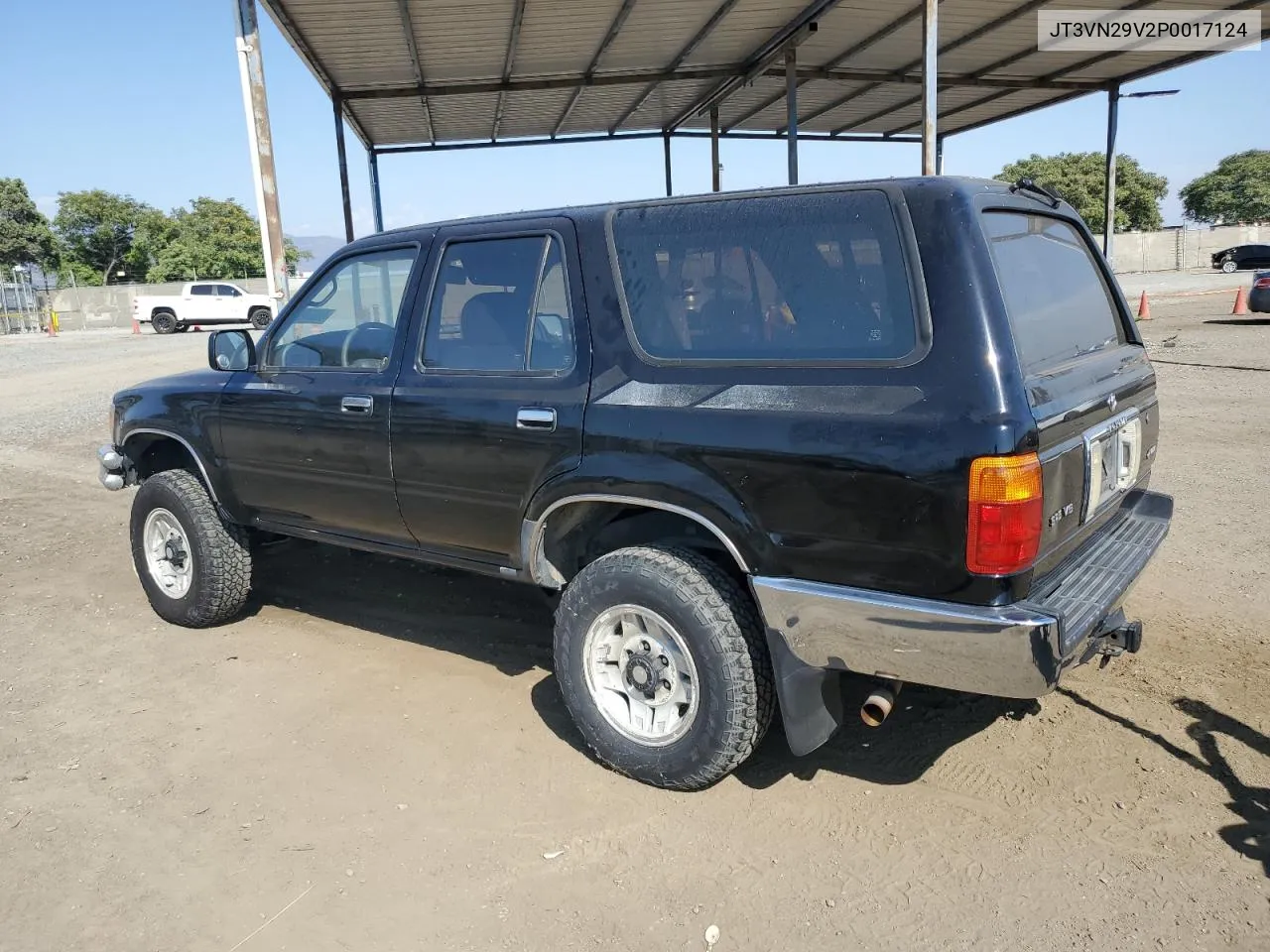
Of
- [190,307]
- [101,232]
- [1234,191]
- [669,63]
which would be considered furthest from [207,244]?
[1234,191]

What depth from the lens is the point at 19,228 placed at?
5172 centimetres

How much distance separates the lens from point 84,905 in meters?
2.81

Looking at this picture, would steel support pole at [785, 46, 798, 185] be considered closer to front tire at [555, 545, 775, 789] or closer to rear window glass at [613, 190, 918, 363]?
rear window glass at [613, 190, 918, 363]

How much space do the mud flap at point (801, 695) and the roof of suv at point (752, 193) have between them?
4.62ft

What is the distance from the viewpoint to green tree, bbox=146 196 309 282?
54438 millimetres

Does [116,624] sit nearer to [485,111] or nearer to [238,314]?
[485,111]

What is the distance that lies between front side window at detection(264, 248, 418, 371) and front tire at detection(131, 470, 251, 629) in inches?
37.7

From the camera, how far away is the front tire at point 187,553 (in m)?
4.81

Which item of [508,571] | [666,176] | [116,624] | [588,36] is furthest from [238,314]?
[508,571]

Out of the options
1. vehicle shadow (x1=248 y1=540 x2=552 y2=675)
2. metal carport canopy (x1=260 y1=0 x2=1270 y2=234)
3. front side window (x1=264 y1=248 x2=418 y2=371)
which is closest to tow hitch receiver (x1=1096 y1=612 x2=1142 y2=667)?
vehicle shadow (x1=248 y1=540 x2=552 y2=675)

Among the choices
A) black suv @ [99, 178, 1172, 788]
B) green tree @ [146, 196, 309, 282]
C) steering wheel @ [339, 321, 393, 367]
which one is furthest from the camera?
green tree @ [146, 196, 309, 282]

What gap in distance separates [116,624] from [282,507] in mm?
1458

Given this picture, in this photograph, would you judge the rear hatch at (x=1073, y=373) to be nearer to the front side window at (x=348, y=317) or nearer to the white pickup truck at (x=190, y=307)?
the front side window at (x=348, y=317)

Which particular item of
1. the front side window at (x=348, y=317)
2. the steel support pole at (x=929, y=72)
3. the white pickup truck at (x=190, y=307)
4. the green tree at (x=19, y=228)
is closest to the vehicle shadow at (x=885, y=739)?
the front side window at (x=348, y=317)
